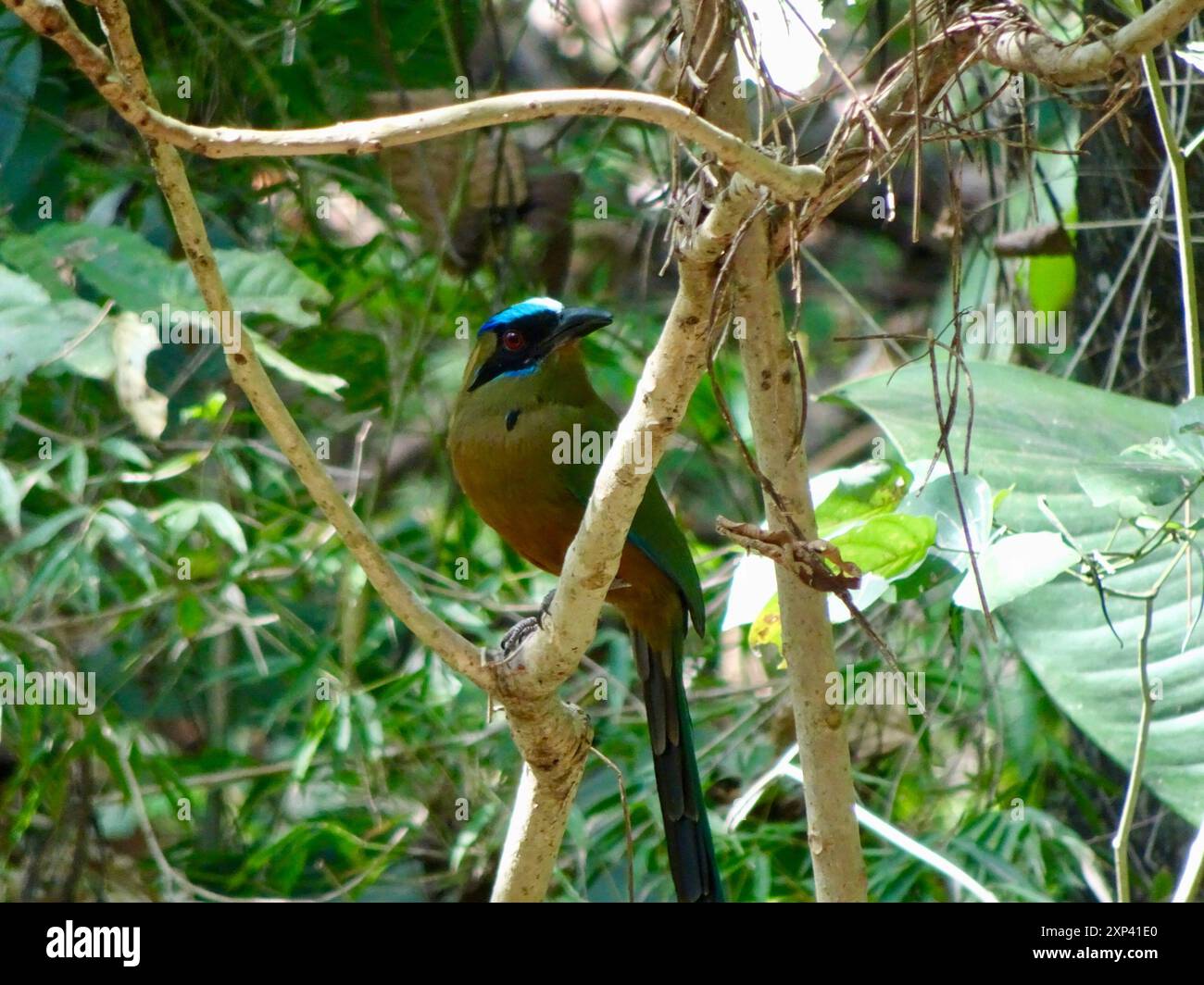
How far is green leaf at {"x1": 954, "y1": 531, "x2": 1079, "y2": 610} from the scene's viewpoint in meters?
1.92

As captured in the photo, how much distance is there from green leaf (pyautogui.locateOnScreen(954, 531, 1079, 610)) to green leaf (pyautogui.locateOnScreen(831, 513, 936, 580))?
0.33 ft

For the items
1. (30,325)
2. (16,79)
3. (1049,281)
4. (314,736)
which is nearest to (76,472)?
(30,325)

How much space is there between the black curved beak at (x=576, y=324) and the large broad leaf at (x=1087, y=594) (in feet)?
1.77

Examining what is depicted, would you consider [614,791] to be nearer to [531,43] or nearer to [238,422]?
[238,422]

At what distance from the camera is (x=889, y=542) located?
214 centimetres

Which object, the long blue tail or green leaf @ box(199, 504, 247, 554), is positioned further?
green leaf @ box(199, 504, 247, 554)

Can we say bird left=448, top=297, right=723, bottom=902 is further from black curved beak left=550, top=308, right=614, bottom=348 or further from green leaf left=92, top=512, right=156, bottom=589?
green leaf left=92, top=512, right=156, bottom=589

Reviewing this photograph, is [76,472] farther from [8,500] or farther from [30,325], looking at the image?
[30,325]

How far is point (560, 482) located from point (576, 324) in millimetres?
327

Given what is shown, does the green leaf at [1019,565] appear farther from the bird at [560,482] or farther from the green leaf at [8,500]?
the green leaf at [8,500]

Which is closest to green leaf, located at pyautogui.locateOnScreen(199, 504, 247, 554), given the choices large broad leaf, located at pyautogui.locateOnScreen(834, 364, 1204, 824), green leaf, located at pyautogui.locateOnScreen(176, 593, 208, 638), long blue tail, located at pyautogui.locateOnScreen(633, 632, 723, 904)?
green leaf, located at pyautogui.locateOnScreen(176, 593, 208, 638)

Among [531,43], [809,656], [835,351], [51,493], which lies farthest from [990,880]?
[531,43]

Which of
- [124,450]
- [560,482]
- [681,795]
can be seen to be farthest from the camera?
[124,450]

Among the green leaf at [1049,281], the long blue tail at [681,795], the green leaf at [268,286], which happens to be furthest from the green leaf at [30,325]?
the green leaf at [1049,281]
